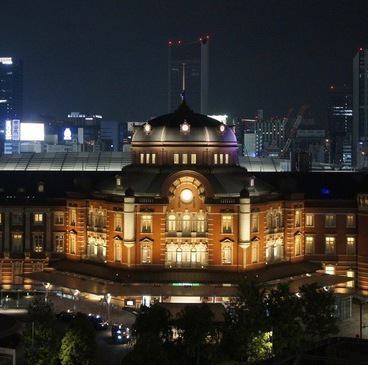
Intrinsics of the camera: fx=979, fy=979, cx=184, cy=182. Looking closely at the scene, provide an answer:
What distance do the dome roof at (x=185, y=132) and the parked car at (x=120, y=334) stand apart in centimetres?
1921

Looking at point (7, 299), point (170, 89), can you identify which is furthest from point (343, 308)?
point (170, 89)

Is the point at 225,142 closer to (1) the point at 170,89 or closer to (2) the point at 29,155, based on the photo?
(2) the point at 29,155

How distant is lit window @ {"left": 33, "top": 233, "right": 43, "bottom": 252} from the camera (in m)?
76.4

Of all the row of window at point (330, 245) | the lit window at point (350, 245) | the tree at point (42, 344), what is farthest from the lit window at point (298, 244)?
the tree at point (42, 344)

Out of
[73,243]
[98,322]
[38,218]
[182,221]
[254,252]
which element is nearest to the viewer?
[98,322]

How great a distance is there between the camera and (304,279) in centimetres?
7144

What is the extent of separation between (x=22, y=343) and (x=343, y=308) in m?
24.8

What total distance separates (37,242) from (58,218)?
2482mm

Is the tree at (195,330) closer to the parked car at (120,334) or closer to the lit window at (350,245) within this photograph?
the parked car at (120,334)

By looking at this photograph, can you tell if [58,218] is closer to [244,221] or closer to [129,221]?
[129,221]

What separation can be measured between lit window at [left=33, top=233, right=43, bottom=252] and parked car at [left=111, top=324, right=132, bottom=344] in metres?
18.8

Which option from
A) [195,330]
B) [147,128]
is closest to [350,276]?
[147,128]

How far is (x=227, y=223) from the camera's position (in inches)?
2756

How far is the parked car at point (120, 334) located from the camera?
57469 millimetres
